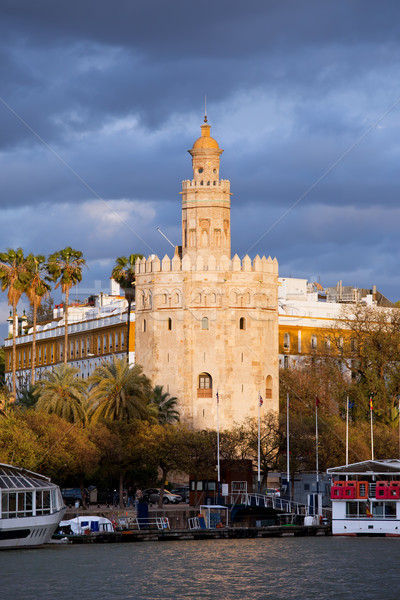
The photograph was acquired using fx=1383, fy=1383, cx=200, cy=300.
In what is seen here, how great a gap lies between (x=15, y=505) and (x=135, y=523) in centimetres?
1199

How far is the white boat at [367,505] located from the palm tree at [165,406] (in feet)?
71.6

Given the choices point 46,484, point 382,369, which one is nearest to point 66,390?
point 46,484

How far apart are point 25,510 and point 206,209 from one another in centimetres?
4063

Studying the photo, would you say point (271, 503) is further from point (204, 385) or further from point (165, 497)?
point (204, 385)

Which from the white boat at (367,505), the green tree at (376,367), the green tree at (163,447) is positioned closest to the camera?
the white boat at (367,505)

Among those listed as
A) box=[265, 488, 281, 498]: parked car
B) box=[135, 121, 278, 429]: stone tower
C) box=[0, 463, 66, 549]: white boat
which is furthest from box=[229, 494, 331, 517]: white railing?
box=[0, 463, 66, 549]: white boat

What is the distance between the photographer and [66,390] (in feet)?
278

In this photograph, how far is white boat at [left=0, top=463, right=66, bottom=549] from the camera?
6334 cm

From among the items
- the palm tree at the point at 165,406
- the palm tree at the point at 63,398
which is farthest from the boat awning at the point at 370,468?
the palm tree at the point at 165,406

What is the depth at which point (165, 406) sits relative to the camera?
9469 cm

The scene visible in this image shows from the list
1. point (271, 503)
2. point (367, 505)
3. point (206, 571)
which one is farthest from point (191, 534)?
point (206, 571)

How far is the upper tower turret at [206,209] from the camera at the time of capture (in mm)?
100312

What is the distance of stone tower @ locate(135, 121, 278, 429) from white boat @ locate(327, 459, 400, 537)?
22.1m

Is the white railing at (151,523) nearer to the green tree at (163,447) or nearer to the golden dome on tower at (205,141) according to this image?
the green tree at (163,447)
